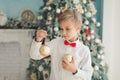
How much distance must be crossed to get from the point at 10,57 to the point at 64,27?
1632mm

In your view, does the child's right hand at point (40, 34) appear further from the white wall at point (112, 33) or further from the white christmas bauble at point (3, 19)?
the white wall at point (112, 33)

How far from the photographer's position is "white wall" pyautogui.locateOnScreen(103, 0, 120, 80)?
361 cm

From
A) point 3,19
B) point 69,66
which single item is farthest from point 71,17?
point 3,19

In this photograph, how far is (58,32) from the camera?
286 centimetres

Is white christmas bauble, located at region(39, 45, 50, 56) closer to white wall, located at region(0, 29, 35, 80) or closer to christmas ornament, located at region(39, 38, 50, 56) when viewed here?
christmas ornament, located at region(39, 38, 50, 56)

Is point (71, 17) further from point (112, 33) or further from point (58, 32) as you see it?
point (112, 33)

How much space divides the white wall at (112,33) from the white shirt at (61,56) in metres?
1.77

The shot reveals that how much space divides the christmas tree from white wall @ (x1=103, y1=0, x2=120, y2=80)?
51 cm

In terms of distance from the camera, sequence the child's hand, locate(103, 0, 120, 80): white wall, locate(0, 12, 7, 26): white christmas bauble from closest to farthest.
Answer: the child's hand < locate(0, 12, 7, 26): white christmas bauble < locate(103, 0, 120, 80): white wall

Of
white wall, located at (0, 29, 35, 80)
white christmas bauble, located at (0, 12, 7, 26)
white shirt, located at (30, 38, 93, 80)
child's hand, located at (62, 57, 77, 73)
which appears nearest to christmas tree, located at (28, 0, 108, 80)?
white wall, located at (0, 29, 35, 80)

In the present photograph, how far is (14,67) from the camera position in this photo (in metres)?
3.27

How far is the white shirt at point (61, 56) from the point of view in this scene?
186cm

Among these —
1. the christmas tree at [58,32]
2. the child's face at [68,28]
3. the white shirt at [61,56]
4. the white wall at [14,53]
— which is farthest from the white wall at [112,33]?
the child's face at [68,28]

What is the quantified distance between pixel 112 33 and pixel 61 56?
188cm
